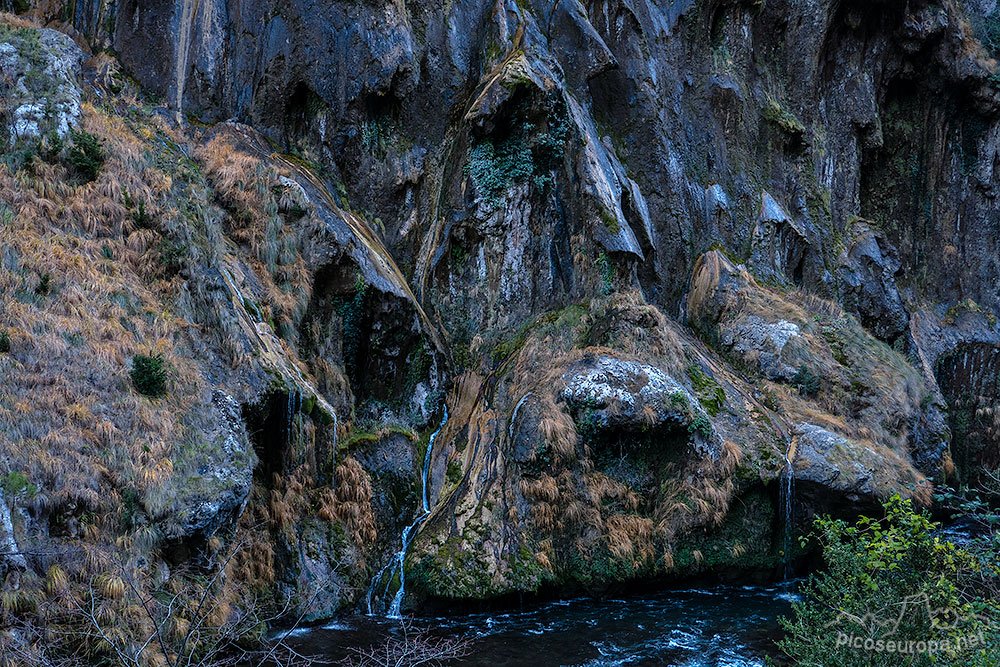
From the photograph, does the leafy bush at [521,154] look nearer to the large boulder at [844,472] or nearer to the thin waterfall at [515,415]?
the thin waterfall at [515,415]

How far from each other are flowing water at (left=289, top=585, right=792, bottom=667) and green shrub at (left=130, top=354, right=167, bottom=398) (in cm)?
432

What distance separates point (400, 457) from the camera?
47.3 feet

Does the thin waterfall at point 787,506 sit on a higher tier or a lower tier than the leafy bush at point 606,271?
lower

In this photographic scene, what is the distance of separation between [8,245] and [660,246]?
1542 cm

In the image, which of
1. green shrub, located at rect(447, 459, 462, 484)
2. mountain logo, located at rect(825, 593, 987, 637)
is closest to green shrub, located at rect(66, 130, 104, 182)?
green shrub, located at rect(447, 459, 462, 484)

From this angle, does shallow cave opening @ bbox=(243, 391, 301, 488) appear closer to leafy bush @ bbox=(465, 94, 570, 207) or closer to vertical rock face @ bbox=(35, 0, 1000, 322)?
vertical rock face @ bbox=(35, 0, 1000, 322)

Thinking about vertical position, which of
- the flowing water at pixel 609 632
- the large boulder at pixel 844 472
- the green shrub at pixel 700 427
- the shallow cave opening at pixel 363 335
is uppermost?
the shallow cave opening at pixel 363 335

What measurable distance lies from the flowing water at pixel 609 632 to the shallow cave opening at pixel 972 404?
41.8 ft

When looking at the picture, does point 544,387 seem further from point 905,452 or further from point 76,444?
point 905,452

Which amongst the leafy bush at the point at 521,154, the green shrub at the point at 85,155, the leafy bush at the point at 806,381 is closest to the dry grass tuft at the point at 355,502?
the green shrub at the point at 85,155

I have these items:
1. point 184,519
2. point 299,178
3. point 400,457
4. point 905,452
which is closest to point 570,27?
point 299,178

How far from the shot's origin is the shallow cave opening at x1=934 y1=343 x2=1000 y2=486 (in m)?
22.4

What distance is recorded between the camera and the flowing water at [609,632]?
34.4ft

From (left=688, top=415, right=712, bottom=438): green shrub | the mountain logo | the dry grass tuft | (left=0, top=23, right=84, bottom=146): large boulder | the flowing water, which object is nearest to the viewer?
the mountain logo
